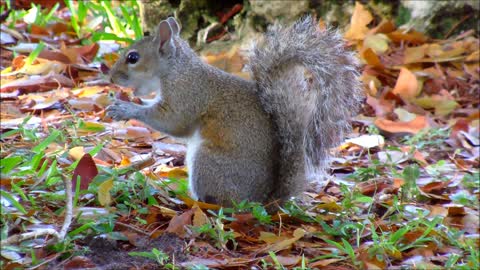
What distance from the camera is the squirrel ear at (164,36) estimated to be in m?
3.76

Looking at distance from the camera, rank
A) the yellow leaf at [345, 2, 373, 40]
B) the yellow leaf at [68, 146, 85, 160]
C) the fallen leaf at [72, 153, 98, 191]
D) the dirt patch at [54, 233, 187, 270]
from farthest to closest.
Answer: the yellow leaf at [345, 2, 373, 40] < the yellow leaf at [68, 146, 85, 160] < the fallen leaf at [72, 153, 98, 191] < the dirt patch at [54, 233, 187, 270]

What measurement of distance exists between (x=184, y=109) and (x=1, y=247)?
51.4 inches

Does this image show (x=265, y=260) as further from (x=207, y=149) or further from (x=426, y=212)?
(x=426, y=212)

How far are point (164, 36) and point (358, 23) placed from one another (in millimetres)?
2559

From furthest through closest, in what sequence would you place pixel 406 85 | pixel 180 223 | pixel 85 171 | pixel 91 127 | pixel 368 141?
pixel 406 85 < pixel 368 141 < pixel 91 127 < pixel 85 171 < pixel 180 223

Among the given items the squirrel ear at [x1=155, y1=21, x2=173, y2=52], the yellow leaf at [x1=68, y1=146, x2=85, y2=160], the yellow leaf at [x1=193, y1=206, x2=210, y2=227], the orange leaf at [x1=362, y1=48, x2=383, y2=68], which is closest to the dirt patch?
the yellow leaf at [x1=193, y1=206, x2=210, y2=227]

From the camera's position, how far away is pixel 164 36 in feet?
12.4

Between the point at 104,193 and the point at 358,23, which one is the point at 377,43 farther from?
the point at 104,193

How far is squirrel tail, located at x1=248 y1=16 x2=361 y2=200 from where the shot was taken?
337 centimetres

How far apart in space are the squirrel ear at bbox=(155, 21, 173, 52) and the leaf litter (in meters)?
0.53

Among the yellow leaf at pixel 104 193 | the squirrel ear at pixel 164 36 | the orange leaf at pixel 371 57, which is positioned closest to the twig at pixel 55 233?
the yellow leaf at pixel 104 193

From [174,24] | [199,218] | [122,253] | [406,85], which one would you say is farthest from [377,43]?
[122,253]

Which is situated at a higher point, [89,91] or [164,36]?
[164,36]

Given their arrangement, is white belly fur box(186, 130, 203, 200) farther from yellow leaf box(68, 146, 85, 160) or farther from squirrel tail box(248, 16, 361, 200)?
yellow leaf box(68, 146, 85, 160)
